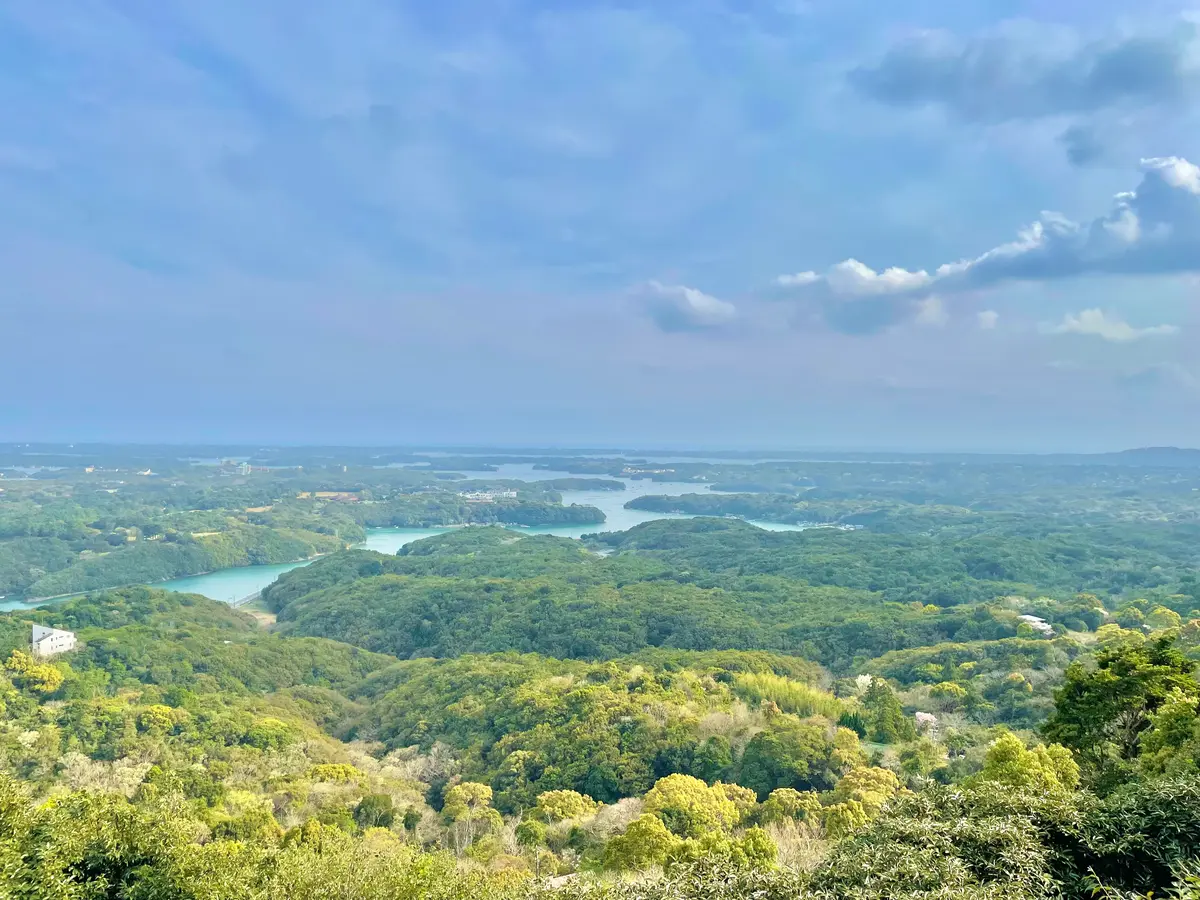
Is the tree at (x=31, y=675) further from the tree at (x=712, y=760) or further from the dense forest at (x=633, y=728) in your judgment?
the tree at (x=712, y=760)

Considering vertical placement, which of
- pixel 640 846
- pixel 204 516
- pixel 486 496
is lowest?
pixel 204 516

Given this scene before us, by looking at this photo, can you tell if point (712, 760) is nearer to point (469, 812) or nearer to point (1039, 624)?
point (469, 812)

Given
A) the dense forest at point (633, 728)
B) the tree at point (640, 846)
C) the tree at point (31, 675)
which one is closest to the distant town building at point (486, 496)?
the dense forest at point (633, 728)

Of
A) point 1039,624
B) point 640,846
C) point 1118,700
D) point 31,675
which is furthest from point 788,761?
point 31,675

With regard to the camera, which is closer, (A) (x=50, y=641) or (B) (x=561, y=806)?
(B) (x=561, y=806)

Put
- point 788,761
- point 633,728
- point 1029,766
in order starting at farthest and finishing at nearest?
point 633,728, point 788,761, point 1029,766

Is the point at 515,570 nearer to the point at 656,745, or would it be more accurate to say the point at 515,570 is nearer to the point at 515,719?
the point at 515,719
